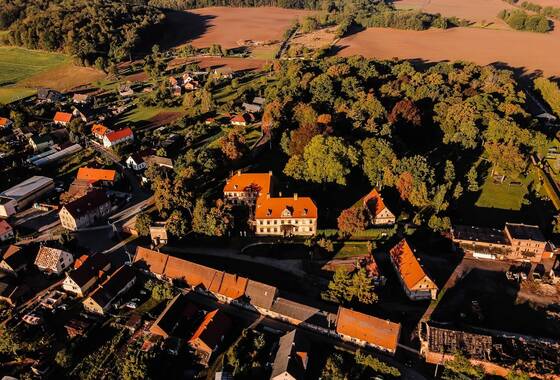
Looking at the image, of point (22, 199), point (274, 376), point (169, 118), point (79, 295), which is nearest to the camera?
point (274, 376)

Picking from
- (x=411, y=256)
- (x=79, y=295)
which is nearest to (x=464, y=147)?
(x=411, y=256)

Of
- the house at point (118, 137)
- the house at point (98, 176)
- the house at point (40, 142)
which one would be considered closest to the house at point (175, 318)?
the house at point (98, 176)

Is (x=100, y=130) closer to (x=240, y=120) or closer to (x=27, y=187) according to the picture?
(x=27, y=187)

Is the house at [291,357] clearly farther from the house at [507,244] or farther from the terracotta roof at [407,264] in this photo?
the house at [507,244]

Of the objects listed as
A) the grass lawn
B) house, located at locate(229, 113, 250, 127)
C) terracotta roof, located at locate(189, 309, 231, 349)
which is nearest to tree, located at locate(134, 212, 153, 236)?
terracotta roof, located at locate(189, 309, 231, 349)

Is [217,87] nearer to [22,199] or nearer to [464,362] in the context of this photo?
[22,199]

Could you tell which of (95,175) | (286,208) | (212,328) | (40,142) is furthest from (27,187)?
(212,328)
